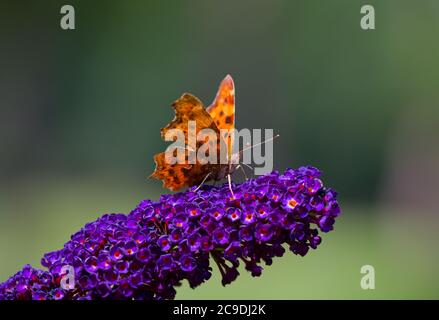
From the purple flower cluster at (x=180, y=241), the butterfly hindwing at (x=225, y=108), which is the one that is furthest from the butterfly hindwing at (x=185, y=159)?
the purple flower cluster at (x=180, y=241)

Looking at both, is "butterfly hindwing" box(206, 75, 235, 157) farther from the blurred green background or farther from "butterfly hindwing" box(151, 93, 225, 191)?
the blurred green background

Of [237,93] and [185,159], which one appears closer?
[185,159]

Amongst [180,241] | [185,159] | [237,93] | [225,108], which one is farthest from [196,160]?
[237,93]

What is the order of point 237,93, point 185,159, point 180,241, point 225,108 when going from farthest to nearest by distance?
1. point 237,93
2. point 225,108
3. point 185,159
4. point 180,241

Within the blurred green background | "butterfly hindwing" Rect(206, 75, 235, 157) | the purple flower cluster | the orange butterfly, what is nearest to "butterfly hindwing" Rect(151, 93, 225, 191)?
the orange butterfly

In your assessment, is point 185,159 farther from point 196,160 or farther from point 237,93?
point 237,93

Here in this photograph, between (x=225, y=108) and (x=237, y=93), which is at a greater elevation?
(x=237, y=93)
